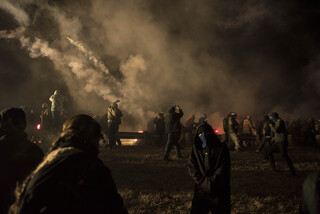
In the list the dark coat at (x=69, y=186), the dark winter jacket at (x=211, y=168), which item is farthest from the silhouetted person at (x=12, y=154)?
the dark winter jacket at (x=211, y=168)

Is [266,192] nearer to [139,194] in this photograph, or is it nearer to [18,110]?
[139,194]

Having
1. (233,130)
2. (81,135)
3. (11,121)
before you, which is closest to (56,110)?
(11,121)

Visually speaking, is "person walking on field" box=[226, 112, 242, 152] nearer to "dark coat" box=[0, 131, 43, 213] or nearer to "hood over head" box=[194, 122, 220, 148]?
"hood over head" box=[194, 122, 220, 148]

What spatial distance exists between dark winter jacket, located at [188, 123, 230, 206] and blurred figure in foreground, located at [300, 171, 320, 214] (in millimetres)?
1575

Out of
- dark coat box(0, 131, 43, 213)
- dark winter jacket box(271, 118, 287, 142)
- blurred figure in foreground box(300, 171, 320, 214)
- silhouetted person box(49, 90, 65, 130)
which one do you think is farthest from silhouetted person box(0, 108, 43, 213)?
silhouetted person box(49, 90, 65, 130)

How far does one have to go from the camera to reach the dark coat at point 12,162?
2.49 metres

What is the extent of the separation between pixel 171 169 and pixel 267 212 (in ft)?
11.9

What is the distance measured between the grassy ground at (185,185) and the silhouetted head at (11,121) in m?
2.92

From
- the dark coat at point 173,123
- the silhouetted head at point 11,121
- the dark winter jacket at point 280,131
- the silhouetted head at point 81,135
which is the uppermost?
the dark coat at point 173,123

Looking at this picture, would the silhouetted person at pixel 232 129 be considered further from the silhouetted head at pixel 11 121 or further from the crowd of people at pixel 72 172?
the silhouetted head at pixel 11 121

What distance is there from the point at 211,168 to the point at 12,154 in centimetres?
269

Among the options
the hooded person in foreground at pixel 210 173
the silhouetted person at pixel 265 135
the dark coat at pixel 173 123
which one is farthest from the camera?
the dark coat at pixel 173 123

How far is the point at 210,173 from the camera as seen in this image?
11.3 feet

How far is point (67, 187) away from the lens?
159cm
